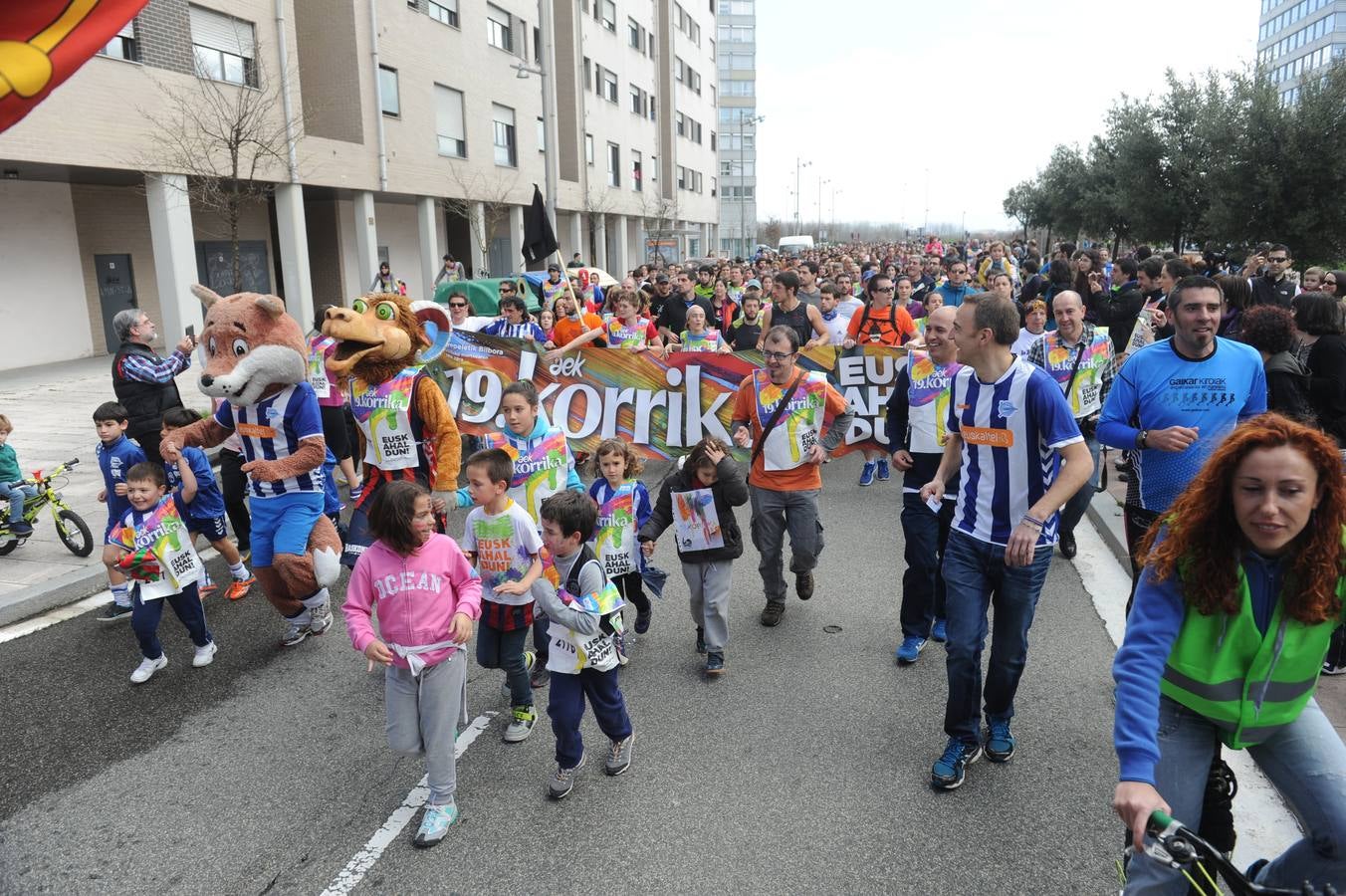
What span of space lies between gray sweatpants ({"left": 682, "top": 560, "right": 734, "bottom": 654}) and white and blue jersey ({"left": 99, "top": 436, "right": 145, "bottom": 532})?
368 cm

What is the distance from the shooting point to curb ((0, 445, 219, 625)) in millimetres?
6207

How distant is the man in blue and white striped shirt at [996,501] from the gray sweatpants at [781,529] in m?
1.63

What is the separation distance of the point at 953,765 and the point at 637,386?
18.4 ft

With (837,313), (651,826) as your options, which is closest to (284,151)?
(837,313)

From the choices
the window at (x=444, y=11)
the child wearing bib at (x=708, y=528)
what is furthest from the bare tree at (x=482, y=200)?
the child wearing bib at (x=708, y=528)

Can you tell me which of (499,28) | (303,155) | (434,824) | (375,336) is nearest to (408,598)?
(434,824)

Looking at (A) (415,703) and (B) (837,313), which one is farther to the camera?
(B) (837,313)

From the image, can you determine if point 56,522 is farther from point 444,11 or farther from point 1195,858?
point 444,11

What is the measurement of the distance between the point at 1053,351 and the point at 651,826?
→ 4.99 m

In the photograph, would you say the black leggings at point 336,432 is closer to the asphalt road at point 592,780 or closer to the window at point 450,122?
the asphalt road at point 592,780

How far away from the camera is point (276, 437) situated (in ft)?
18.0

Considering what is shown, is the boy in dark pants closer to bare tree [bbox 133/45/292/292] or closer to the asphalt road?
the asphalt road

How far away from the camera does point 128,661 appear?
5.51 m

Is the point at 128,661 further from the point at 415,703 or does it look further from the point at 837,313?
the point at 837,313
